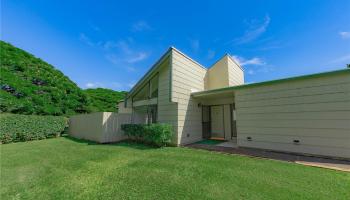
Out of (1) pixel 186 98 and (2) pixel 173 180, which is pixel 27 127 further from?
(2) pixel 173 180

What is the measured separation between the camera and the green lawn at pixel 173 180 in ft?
10.1

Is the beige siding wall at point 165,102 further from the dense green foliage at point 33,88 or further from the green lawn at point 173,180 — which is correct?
the dense green foliage at point 33,88

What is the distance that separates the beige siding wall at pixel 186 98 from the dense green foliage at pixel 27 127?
11.6 m

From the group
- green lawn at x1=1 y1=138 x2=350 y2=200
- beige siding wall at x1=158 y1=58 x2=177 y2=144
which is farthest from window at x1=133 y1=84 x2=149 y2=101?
green lawn at x1=1 y1=138 x2=350 y2=200

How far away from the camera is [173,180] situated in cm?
375

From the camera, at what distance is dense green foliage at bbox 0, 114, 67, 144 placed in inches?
394

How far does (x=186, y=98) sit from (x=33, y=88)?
16.0 meters

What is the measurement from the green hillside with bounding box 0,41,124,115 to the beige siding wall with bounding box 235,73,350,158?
17.6 metres

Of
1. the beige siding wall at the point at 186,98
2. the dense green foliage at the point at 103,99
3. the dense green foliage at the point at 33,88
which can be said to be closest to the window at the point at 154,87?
the beige siding wall at the point at 186,98

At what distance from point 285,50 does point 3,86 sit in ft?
73.5

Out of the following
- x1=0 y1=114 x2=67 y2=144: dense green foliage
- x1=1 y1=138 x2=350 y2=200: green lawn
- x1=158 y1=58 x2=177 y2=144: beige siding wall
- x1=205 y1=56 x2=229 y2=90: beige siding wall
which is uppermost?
x1=205 y1=56 x2=229 y2=90: beige siding wall

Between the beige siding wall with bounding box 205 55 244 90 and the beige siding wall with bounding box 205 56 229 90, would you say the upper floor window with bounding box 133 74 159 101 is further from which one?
the beige siding wall with bounding box 205 56 229 90

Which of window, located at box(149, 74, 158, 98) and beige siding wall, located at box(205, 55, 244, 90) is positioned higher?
beige siding wall, located at box(205, 55, 244, 90)

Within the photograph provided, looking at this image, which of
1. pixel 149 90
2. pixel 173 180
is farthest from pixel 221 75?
pixel 173 180
